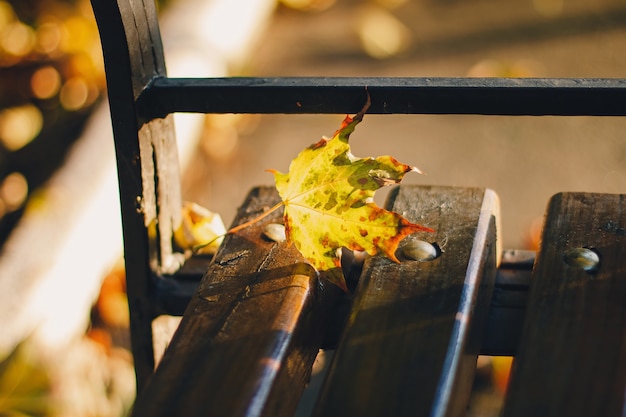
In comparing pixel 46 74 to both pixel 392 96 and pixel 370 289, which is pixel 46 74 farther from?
pixel 370 289

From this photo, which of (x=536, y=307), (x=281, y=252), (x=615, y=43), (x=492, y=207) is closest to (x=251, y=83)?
(x=281, y=252)

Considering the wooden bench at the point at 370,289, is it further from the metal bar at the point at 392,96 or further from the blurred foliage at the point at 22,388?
the blurred foliage at the point at 22,388

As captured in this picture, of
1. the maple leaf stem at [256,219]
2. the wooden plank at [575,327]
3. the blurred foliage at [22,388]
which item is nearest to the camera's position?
the wooden plank at [575,327]

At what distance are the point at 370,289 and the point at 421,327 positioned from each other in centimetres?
8

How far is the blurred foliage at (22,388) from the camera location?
1.70 meters

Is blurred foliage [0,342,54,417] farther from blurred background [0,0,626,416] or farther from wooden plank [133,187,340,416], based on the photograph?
wooden plank [133,187,340,416]

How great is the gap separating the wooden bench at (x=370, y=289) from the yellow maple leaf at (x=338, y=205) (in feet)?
0.09

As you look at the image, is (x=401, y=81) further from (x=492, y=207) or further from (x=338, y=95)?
(x=492, y=207)

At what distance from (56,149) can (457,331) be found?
230 cm

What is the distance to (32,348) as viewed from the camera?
1.85 meters

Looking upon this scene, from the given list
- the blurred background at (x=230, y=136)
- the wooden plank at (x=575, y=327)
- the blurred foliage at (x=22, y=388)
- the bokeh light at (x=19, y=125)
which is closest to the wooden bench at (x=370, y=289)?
the wooden plank at (x=575, y=327)

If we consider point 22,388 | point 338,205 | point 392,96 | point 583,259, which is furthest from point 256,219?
point 22,388

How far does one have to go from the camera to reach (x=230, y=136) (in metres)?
2.94

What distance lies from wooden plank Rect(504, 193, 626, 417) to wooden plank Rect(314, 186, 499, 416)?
64 mm
